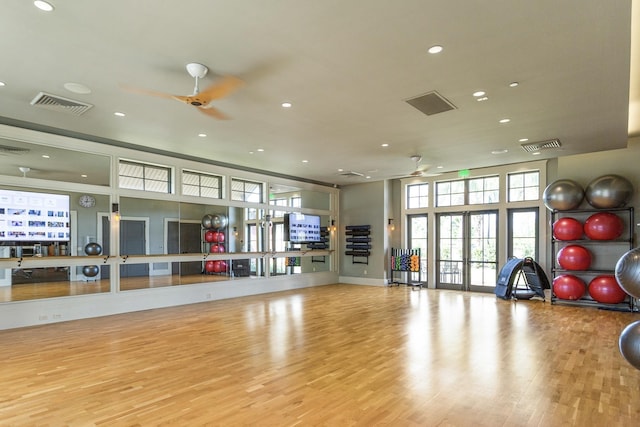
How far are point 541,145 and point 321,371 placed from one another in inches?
245

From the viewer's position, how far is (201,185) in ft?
28.9

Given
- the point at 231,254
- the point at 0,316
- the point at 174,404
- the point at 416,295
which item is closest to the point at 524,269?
the point at 416,295

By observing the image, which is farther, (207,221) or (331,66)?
(207,221)

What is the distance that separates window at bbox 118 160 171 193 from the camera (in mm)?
7449

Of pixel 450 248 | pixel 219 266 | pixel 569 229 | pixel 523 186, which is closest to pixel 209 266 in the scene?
pixel 219 266

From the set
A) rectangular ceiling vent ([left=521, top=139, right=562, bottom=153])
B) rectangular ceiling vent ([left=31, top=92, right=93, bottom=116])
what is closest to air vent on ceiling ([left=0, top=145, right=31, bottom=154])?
rectangular ceiling vent ([left=31, top=92, right=93, bottom=116])

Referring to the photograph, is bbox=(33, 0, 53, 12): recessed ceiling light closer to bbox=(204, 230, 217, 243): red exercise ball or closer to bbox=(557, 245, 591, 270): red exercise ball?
bbox=(204, 230, 217, 243): red exercise ball

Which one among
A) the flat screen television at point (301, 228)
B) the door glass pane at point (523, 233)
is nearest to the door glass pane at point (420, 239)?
the door glass pane at point (523, 233)

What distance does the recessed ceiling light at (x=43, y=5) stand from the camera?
2.89 m

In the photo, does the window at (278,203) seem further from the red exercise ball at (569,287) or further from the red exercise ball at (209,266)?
the red exercise ball at (569,287)

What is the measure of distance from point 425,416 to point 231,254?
23.3ft

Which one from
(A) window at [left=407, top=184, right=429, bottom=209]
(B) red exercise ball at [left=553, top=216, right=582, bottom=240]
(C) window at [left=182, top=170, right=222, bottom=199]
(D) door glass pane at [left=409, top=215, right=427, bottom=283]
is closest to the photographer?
(B) red exercise ball at [left=553, top=216, right=582, bottom=240]

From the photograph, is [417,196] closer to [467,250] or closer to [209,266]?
[467,250]

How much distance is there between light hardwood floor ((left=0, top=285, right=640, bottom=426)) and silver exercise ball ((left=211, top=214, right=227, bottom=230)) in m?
2.67
